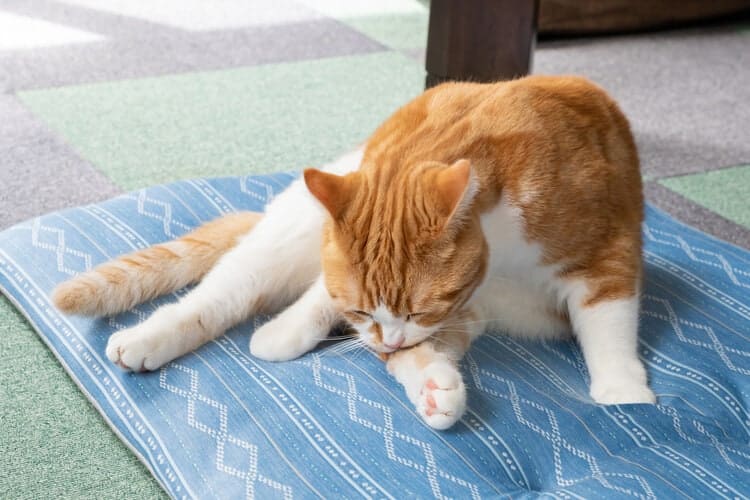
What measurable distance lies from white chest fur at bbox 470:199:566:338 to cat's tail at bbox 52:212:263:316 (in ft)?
1.67

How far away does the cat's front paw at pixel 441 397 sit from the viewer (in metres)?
1.49

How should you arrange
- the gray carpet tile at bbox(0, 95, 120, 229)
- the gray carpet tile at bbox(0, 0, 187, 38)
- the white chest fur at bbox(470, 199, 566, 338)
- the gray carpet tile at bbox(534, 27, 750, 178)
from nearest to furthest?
the white chest fur at bbox(470, 199, 566, 338)
the gray carpet tile at bbox(0, 95, 120, 229)
the gray carpet tile at bbox(534, 27, 750, 178)
the gray carpet tile at bbox(0, 0, 187, 38)

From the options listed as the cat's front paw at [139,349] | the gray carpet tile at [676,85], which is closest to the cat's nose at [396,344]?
the cat's front paw at [139,349]

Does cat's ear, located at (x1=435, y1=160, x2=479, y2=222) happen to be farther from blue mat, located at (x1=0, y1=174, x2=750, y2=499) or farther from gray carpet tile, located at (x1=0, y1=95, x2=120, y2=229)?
gray carpet tile, located at (x1=0, y1=95, x2=120, y2=229)

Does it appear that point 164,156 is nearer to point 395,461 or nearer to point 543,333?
point 543,333

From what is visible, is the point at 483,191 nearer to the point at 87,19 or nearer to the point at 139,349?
the point at 139,349

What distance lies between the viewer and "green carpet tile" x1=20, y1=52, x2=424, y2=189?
2939 mm

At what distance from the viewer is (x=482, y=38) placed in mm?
2775

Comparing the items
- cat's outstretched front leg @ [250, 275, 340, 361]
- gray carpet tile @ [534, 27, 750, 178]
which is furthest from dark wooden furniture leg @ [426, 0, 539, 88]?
cat's outstretched front leg @ [250, 275, 340, 361]

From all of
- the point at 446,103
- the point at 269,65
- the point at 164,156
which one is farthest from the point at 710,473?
the point at 269,65

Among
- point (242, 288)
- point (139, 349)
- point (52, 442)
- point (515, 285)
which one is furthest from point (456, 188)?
point (52, 442)

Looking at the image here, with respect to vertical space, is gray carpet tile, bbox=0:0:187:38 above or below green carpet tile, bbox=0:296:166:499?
above

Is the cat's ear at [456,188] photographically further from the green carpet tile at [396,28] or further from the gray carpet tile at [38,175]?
the green carpet tile at [396,28]

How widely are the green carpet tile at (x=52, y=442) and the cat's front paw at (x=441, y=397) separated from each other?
1.47 feet
